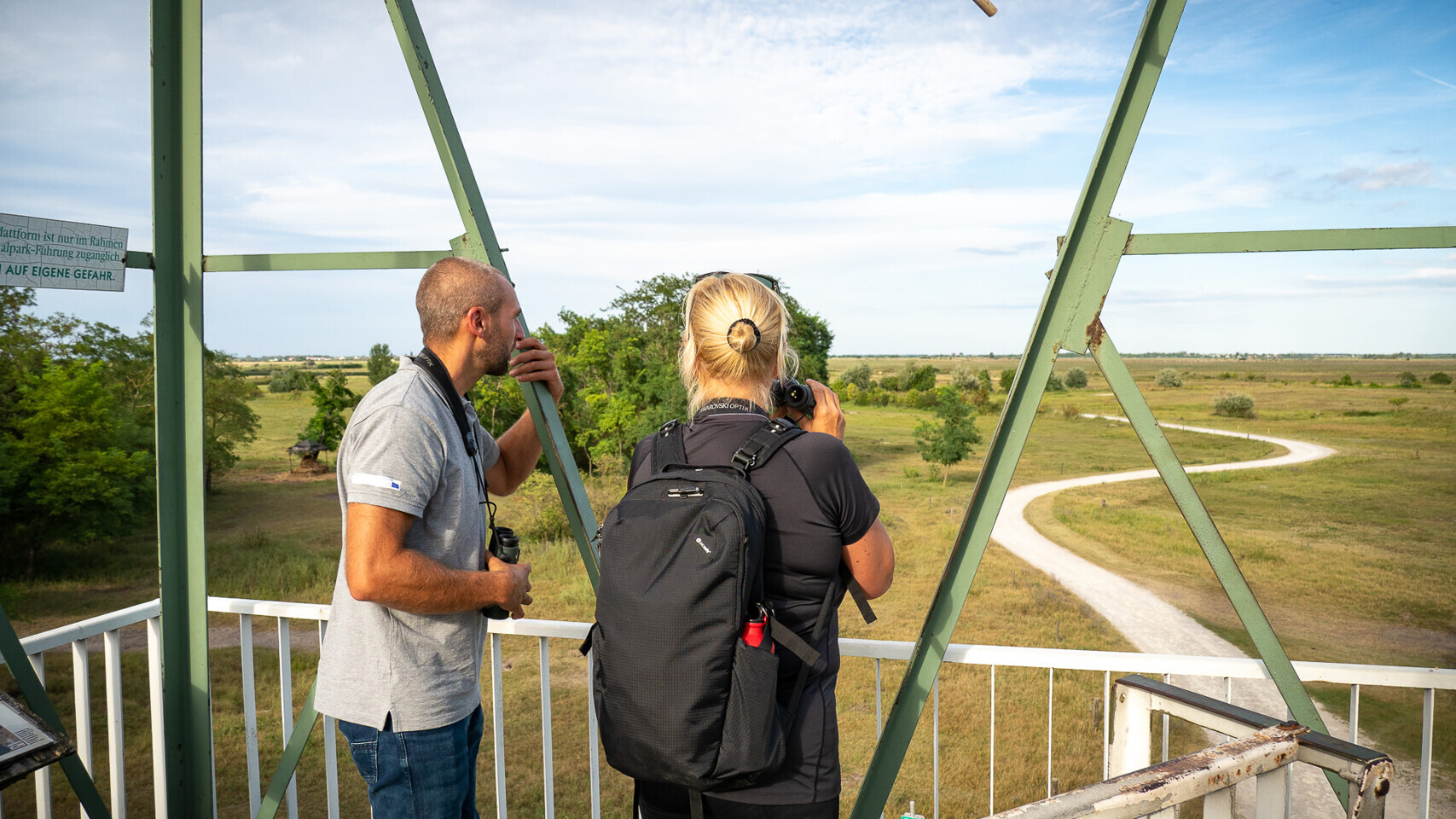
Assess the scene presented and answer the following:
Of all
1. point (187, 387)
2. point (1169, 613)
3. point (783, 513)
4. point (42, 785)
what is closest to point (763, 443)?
point (783, 513)

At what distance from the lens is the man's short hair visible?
54.9 inches

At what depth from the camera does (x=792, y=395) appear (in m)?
1.21

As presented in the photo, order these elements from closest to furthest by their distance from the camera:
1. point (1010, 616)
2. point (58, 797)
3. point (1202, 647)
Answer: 1. point (58, 797)
2. point (1202, 647)
3. point (1010, 616)

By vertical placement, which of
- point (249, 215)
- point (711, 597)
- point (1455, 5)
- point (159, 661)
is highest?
point (1455, 5)

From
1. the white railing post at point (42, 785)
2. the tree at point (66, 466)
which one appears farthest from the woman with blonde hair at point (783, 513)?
the tree at point (66, 466)

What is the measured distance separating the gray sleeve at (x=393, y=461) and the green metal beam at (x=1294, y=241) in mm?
1292

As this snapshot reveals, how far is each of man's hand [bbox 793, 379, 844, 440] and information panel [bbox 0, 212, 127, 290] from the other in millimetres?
1664

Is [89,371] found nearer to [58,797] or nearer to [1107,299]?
[58,797]

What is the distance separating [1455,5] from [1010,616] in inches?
895

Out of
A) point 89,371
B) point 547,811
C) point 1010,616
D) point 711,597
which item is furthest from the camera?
point 1010,616

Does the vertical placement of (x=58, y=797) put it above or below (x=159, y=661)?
below

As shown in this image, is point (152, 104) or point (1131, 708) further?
point (152, 104)

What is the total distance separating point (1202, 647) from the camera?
66.3 ft

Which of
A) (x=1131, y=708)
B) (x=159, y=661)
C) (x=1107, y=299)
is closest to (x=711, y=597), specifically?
(x=1131, y=708)
